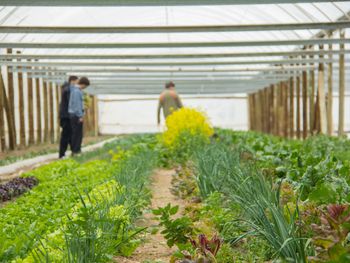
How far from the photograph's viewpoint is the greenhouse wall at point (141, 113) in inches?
1177

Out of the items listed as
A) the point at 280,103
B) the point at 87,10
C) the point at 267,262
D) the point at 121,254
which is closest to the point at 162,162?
the point at 87,10

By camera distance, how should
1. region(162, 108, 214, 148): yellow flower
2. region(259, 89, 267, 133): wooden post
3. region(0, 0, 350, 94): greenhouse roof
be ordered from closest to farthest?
1. region(0, 0, 350, 94): greenhouse roof
2. region(162, 108, 214, 148): yellow flower
3. region(259, 89, 267, 133): wooden post

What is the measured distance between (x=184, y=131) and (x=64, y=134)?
105 inches

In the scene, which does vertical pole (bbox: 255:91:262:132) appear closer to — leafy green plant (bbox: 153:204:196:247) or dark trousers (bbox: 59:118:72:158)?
dark trousers (bbox: 59:118:72:158)

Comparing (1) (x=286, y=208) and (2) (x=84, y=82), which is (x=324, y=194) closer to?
(1) (x=286, y=208)

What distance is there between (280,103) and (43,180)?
43.1 feet

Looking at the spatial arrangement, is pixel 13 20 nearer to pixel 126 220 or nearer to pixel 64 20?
pixel 64 20

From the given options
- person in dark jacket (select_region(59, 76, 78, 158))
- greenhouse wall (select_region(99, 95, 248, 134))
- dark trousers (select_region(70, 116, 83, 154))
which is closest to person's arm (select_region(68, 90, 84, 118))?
dark trousers (select_region(70, 116, 83, 154))

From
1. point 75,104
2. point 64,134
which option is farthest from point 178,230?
point 64,134

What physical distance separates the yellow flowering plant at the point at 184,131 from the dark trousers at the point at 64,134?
2127 mm

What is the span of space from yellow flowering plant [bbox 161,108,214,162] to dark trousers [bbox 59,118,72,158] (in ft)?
6.98

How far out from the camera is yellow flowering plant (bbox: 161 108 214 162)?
10273 millimetres

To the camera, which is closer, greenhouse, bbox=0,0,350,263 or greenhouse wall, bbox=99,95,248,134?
greenhouse, bbox=0,0,350,263

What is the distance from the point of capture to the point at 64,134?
11766 mm
